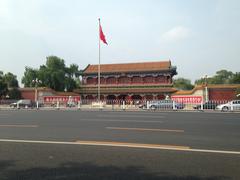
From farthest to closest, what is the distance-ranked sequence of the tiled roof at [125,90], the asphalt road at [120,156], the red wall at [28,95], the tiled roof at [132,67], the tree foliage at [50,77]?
the tree foliage at [50,77]
the tiled roof at [132,67]
the tiled roof at [125,90]
the red wall at [28,95]
the asphalt road at [120,156]

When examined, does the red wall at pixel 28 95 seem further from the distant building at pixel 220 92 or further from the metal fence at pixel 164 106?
the distant building at pixel 220 92

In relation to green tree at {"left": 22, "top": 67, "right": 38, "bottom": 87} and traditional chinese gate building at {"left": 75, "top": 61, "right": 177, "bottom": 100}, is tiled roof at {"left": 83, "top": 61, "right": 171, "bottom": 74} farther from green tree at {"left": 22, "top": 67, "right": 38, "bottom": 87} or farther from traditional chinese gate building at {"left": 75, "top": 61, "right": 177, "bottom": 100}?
green tree at {"left": 22, "top": 67, "right": 38, "bottom": 87}

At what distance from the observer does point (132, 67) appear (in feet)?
170

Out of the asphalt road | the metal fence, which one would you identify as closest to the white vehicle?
the metal fence

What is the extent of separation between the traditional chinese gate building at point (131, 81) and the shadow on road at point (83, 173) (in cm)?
4324

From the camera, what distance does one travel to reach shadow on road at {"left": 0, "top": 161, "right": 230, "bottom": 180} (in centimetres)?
464

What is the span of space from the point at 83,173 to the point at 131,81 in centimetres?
4621

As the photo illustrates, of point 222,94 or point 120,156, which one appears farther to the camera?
point 222,94

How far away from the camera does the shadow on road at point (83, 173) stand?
183 inches

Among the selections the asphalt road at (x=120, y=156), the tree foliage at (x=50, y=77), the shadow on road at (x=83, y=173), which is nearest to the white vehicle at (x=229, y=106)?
the asphalt road at (x=120, y=156)

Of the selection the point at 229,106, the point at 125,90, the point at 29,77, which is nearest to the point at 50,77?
the point at 29,77

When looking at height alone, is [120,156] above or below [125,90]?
below

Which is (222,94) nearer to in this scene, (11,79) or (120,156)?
(120,156)

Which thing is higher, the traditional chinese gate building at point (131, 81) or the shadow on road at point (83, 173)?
the traditional chinese gate building at point (131, 81)
